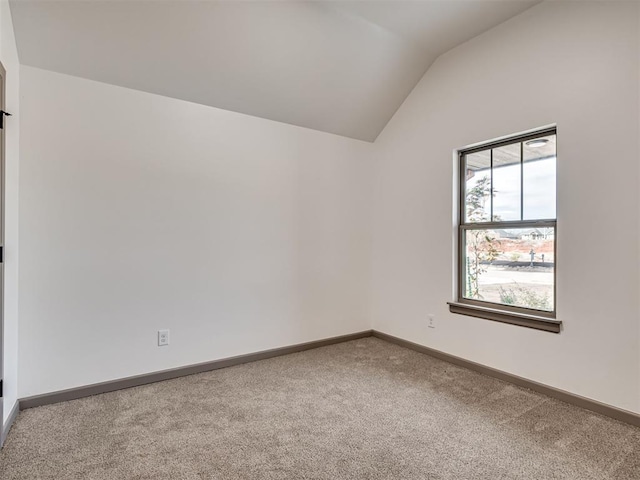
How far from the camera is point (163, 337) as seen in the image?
2.79 metres

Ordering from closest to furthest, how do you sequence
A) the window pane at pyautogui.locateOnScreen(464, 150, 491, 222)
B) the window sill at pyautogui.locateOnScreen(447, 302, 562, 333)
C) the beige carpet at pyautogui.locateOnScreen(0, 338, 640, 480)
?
the beige carpet at pyautogui.locateOnScreen(0, 338, 640, 480)
the window sill at pyautogui.locateOnScreen(447, 302, 562, 333)
the window pane at pyautogui.locateOnScreen(464, 150, 491, 222)

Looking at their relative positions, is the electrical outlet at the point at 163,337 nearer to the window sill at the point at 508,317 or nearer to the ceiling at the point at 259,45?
A: the ceiling at the point at 259,45

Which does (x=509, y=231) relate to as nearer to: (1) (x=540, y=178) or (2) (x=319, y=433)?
(1) (x=540, y=178)

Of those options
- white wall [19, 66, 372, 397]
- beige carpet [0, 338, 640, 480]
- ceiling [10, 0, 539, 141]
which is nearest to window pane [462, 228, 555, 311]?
beige carpet [0, 338, 640, 480]

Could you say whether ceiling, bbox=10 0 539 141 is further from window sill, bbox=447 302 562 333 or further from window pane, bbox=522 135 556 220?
window sill, bbox=447 302 562 333

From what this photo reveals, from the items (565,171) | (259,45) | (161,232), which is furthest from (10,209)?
(565,171)

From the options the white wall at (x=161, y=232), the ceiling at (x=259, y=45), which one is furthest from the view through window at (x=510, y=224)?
the white wall at (x=161, y=232)

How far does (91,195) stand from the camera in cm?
251

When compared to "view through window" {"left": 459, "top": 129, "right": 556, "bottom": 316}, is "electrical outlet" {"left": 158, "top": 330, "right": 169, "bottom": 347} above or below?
below

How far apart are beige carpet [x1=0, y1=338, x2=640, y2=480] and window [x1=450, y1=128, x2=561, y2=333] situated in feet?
2.10

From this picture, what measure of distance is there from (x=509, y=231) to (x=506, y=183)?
41 centimetres

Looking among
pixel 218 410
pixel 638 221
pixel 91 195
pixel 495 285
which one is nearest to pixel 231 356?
pixel 218 410

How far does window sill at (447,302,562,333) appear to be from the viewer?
2.51 metres

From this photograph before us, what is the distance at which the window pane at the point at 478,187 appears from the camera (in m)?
3.11
